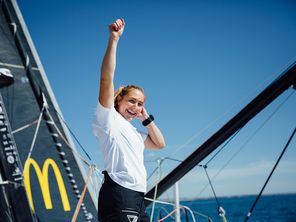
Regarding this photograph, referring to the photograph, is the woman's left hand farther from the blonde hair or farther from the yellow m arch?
the yellow m arch

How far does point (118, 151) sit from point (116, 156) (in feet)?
0.08

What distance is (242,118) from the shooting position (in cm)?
208

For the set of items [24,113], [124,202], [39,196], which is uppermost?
[24,113]

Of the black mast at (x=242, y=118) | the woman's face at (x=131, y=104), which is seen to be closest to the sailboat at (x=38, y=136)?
the black mast at (x=242, y=118)

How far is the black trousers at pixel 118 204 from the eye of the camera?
1.42m

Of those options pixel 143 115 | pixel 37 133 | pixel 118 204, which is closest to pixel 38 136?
pixel 37 133

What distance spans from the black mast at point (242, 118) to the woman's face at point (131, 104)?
0.60 meters

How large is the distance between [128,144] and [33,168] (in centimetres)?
151

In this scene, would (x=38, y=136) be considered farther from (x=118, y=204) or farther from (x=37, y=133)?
(x=118, y=204)

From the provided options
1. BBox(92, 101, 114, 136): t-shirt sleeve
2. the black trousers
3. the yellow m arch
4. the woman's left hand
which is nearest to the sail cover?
the yellow m arch

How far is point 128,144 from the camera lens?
5.29 feet

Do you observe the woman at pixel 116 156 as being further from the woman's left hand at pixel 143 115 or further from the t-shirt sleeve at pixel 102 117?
the woman's left hand at pixel 143 115

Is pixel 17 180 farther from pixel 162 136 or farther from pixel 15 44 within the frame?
pixel 15 44

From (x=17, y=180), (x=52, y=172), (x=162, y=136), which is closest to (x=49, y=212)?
(x=52, y=172)
